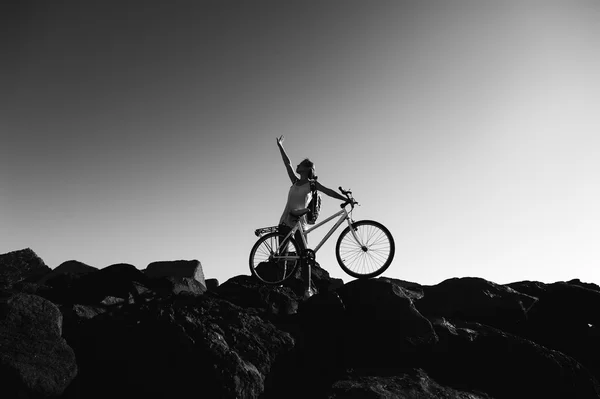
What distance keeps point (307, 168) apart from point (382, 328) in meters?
4.24

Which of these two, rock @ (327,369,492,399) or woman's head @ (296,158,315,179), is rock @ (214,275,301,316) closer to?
rock @ (327,369,492,399)

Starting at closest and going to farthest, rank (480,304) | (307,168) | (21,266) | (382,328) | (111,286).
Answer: (382,328)
(480,304)
(307,168)
(111,286)
(21,266)

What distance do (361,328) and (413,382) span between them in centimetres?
127

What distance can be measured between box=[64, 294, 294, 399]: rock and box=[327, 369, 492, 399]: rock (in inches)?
44.1

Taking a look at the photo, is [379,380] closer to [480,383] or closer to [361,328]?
[361,328]

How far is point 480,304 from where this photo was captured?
816 cm

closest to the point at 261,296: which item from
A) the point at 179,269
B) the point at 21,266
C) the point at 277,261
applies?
the point at 277,261

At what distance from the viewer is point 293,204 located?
9.08m

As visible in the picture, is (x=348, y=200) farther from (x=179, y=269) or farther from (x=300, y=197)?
(x=179, y=269)

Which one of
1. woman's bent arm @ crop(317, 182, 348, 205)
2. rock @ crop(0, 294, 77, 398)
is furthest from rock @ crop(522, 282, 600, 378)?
rock @ crop(0, 294, 77, 398)

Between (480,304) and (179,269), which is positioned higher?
(179,269)

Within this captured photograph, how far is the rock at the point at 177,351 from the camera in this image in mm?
5113

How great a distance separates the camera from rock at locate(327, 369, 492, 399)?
5.23 metres

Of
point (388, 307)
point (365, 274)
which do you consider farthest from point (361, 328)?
point (365, 274)
